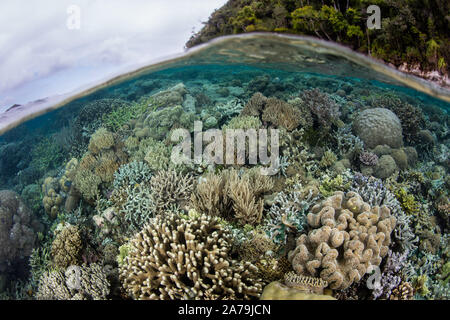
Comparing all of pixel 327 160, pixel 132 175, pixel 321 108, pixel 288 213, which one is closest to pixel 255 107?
pixel 321 108

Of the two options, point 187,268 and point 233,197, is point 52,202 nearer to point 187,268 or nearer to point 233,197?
point 233,197

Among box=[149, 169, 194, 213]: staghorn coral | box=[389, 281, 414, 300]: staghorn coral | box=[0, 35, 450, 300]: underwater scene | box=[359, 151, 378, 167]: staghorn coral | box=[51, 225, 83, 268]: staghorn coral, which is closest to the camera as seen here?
box=[0, 35, 450, 300]: underwater scene

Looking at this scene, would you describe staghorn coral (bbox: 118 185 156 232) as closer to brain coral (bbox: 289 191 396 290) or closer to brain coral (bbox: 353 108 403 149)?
brain coral (bbox: 289 191 396 290)

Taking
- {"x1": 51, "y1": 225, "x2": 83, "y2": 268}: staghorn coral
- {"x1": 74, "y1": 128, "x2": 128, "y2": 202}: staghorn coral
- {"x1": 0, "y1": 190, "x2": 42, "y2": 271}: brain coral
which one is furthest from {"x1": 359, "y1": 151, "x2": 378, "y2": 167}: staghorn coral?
{"x1": 0, "y1": 190, "x2": 42, "y2": 271}: brain coral

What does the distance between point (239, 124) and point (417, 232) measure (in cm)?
493

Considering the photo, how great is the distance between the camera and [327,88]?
13.8 meters

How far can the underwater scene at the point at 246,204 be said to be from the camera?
3.34m

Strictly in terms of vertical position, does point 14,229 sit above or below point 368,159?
below

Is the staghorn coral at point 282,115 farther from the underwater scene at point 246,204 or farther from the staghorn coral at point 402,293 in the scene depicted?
the staghorn coral at point 402,293

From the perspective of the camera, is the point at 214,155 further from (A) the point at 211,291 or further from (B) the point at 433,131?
(B) the point at 433,131

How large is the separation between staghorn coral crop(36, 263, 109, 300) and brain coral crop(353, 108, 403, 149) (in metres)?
8.22

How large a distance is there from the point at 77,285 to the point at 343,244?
4.48 metres

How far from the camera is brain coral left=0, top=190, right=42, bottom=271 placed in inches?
259
